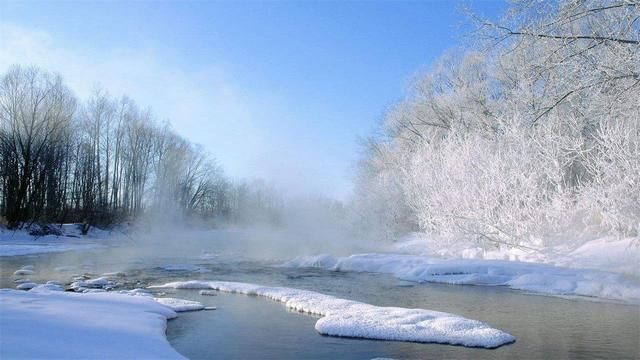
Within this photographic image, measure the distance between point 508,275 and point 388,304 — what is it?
624cm

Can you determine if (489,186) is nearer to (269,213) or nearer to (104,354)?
(104,354)

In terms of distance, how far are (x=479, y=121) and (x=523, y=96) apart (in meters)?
19.4

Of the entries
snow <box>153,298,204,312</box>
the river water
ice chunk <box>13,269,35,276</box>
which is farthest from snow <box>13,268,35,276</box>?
snow <box>153,298,204,312</box>

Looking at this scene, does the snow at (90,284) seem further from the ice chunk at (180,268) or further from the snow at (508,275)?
the snow at (508,275)

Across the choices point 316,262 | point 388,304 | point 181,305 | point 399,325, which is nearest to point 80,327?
point 181,305

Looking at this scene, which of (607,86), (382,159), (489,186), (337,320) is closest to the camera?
(607,86)

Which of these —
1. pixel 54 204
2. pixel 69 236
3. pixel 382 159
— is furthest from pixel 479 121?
pixel 54 204

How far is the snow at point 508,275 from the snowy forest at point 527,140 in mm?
3003

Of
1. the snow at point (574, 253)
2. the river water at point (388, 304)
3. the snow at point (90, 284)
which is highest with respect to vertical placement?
the snow at point (574, 253)

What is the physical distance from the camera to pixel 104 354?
548cm

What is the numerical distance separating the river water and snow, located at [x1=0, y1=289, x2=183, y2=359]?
1.84 feet

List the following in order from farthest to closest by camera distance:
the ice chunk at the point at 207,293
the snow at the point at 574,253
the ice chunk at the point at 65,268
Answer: the ice chunk at the point at 65,268, the snow at the point at 574,253, the ice chunk at the point at 207,293

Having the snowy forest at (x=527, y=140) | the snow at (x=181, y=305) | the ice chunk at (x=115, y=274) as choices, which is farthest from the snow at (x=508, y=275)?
the snow at (x=181, y=305)

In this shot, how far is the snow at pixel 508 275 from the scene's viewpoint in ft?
Result: 41.8
